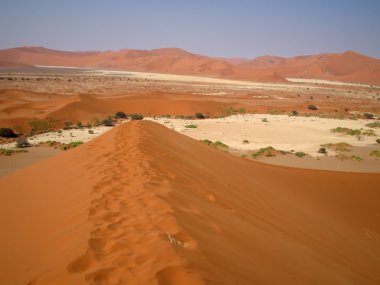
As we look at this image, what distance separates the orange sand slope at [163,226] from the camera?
325cm

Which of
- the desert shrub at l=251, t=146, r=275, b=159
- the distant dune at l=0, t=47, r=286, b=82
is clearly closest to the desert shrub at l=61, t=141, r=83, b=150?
the desert shrub at l=251, t=146, r=275, b=159

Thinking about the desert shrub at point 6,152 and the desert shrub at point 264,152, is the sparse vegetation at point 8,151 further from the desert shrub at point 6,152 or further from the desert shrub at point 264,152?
the desert shrub at point 264,152

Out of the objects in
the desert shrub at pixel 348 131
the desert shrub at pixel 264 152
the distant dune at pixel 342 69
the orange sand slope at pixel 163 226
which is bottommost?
the desert shrub at pixel 264 152

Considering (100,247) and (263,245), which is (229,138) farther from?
(100,247)

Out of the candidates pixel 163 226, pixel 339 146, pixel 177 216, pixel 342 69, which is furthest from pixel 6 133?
pixel 342 69

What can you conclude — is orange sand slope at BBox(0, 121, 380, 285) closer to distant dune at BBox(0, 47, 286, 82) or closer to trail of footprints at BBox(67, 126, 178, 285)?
trail of footprints at BBox(67, 126, 178, 285)

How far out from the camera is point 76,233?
392 cm

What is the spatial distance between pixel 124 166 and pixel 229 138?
15.4 metres

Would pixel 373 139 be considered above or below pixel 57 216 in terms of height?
below

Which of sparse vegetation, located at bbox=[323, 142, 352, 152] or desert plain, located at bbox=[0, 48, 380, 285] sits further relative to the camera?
sparse vegetation, located at bbox=[323, 142, 352, 152]

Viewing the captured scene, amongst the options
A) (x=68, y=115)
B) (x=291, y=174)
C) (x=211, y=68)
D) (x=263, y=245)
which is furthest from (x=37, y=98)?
(x=211, y=68)

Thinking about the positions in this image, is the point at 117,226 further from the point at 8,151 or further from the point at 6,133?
the point at 6,133

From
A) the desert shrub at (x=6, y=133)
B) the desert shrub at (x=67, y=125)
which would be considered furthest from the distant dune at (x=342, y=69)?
the desert shrub at (x=6, y=133)

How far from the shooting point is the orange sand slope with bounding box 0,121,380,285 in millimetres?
3246
